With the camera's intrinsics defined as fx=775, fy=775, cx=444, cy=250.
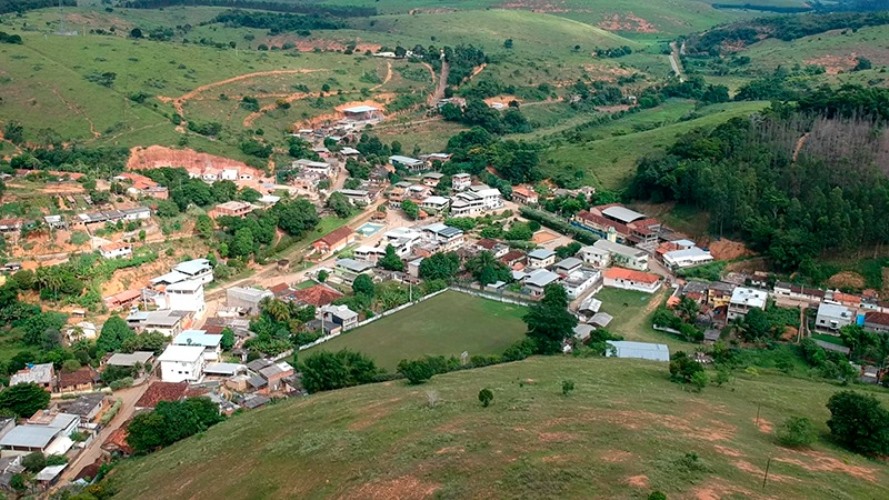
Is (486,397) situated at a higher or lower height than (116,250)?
higher

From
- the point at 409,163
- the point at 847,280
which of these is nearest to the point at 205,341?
the point at 409,163

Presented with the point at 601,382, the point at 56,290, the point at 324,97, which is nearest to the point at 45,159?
the point at 56,290

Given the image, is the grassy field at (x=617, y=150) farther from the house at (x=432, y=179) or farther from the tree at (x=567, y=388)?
the tree at (x=567, y=388)

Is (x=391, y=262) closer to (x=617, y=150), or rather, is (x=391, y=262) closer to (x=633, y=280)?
(x=633, y=280)

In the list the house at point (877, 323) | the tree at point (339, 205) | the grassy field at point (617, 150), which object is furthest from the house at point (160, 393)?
the grassy field at point (617, 150)

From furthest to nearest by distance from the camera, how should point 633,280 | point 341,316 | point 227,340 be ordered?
point 633,280 → point 341,316 → point 227,340

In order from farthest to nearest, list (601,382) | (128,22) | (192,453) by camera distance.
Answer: (128,22)
(601,382)
(192,453)

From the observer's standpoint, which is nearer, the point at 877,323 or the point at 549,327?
the point at 549,327

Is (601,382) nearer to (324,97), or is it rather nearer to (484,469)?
(484,469)
